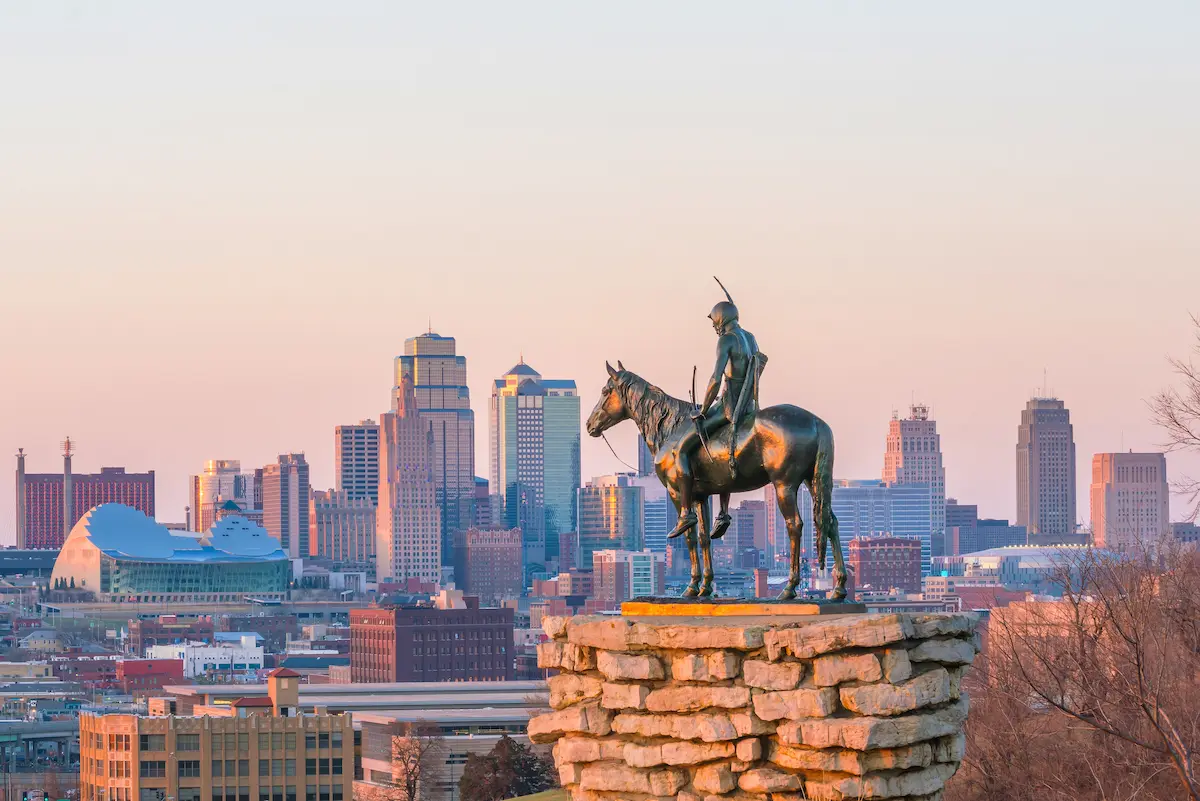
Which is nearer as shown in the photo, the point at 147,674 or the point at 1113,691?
the point at 1113,691

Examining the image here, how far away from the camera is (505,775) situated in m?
56.9

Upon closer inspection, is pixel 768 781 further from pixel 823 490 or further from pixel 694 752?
pixel 823 490

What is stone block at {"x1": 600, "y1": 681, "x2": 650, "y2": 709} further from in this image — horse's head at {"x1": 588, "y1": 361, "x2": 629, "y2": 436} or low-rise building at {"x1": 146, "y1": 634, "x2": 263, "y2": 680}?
low-rise building at {"x1": 146, "y1": 634, "x2": 263, "y2": 680}

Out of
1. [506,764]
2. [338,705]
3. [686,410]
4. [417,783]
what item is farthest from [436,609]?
[686,410]

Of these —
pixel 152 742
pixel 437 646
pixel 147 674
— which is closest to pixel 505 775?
pixel 152 742

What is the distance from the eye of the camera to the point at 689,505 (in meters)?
11.9

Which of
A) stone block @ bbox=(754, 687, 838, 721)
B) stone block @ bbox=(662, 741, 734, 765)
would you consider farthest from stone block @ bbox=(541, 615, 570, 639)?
stone block @ bbox=(754, 687, 838, 721)

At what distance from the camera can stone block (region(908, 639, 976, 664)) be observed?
10.6 meters

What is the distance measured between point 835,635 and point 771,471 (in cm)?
147

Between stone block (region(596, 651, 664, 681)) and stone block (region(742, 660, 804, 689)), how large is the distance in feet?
1.69

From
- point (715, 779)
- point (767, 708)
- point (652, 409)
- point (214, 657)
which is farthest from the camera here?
point (214, 657)

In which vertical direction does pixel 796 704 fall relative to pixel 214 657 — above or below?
above

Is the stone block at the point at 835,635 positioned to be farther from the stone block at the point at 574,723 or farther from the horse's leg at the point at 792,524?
the stone block at the point at 574,723

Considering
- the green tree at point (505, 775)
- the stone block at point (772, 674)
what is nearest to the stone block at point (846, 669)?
the stone block at point (772, 674)
